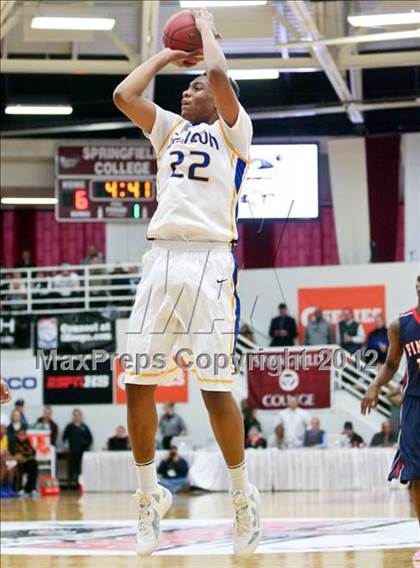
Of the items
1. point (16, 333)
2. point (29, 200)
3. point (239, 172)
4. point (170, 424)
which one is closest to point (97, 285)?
point (16, 333)

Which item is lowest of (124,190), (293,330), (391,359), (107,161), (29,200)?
(391,359)

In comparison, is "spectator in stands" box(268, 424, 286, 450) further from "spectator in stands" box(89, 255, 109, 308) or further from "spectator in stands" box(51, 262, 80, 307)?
"spectator in stands" box(51, 262, 80, 307)

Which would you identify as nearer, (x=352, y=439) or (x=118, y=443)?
(x=352, y=439)

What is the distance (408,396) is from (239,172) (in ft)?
8.79

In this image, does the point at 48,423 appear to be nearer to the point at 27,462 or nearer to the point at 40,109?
the point at 27,462

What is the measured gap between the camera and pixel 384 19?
1770cm

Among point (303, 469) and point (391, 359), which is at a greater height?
point (391, 359)

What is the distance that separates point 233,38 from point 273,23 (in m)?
0.81

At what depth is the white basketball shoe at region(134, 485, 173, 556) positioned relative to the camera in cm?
615

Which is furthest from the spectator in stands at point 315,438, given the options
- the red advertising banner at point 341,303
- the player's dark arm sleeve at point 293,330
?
the red advertising banner at point 341,303

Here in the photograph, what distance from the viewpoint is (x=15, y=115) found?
2716 centimetres

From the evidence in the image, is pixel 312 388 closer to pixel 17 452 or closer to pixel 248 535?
pixel 17 452

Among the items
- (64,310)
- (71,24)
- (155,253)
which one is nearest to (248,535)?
(155,253)

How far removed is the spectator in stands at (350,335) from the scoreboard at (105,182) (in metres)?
5.25
